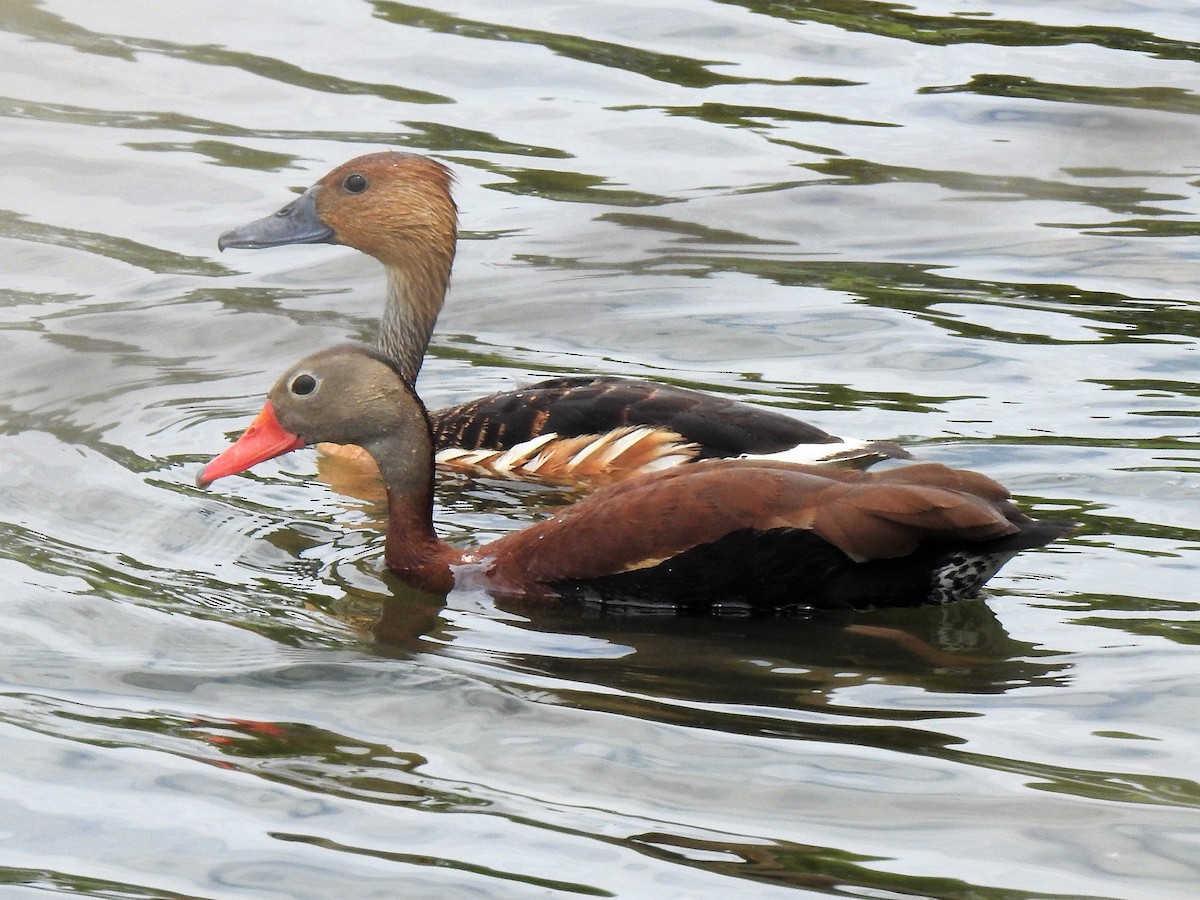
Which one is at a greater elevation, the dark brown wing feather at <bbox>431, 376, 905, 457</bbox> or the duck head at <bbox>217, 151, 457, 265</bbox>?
the duck head at <bbox>217, 151, 457, 265</bbox>

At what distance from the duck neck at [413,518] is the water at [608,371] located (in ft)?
0.35

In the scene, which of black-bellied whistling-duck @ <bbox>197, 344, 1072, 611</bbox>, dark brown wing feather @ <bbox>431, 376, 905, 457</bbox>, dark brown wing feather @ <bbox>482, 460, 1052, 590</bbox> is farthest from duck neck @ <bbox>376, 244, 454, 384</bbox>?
dark brown wing feather @ <bbox>482, 460, 1052, 590</bbox>

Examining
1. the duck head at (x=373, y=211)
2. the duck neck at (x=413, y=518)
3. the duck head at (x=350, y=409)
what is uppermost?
the duck head at (x=373, y=211)

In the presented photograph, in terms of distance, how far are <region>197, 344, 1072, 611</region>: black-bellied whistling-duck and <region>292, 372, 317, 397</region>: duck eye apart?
65 cm

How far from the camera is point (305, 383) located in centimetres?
763

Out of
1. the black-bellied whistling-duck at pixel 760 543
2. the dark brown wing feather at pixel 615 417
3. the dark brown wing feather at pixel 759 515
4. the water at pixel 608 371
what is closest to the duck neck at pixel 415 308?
the water at pixel 608 371

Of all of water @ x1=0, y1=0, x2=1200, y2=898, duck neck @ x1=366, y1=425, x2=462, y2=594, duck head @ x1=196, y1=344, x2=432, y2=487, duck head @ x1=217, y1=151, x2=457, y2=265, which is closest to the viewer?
water @ x1=0, y1=0, x2=1200, y2=898

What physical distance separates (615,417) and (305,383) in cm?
157

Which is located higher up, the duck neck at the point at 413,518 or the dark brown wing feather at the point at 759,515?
the dark brown wing feather at the point at 759,515

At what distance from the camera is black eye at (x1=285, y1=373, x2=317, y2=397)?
7.62 meters

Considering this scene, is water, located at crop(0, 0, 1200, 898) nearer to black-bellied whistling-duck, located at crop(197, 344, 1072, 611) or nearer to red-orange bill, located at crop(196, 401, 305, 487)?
black-bellied whistling-duck, located at crop(197, 344, 1072, 611)

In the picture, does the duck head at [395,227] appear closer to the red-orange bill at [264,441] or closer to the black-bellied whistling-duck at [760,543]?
the red-orange bill at [264,441]

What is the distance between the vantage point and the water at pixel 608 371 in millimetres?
5273

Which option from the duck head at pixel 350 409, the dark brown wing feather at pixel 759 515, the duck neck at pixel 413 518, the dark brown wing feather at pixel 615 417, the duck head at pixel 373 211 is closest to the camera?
the dark brown wing feather at pixel 759 515
